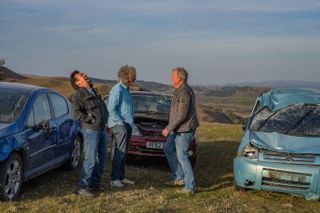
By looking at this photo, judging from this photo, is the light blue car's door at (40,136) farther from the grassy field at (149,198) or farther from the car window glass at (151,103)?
the car window glass at (151,103)

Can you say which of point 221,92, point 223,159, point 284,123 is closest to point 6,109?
point 284,123

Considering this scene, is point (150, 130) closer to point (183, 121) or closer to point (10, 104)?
point (183, 121)

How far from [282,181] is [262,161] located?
16.4 inches

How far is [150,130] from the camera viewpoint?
1005 cm

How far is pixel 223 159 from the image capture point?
12.0 metres

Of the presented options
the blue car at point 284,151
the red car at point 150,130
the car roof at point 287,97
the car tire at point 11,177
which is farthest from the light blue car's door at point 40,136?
the car roof at point 287,97

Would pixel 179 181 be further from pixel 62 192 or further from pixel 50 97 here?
pixel 50 97

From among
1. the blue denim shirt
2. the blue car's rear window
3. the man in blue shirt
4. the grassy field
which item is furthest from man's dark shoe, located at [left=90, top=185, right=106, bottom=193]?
the blue car's rear window

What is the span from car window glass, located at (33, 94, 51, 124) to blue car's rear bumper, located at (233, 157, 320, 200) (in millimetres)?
3178

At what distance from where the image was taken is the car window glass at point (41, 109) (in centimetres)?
755

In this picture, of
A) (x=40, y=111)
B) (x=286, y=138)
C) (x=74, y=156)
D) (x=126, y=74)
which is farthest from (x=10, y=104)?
(x=286, y=138)

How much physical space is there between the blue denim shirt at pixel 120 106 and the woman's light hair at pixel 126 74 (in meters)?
0.09

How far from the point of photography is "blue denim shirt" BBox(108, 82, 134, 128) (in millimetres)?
7875

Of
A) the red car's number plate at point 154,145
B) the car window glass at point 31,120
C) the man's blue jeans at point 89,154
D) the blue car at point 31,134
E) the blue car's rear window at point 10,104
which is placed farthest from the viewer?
the red car's number plate at point 154,145
